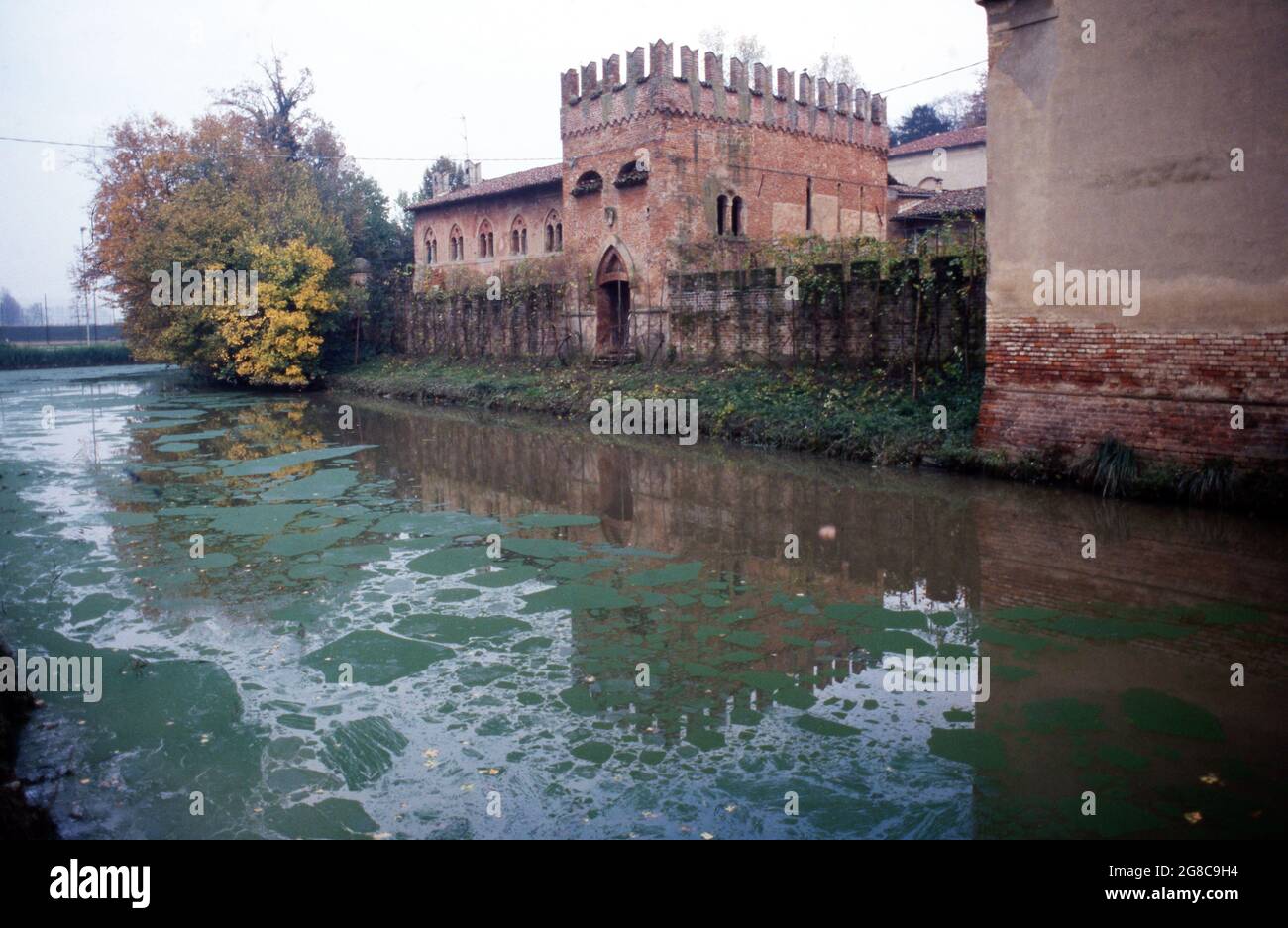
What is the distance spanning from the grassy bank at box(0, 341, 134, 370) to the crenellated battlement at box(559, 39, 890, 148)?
32.3 meters

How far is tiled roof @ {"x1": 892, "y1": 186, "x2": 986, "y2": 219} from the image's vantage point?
24797mm

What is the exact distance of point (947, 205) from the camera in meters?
26.6

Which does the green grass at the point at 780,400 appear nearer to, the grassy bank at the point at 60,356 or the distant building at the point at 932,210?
the distant building at the point at 932,210

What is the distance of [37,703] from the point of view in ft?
19.2

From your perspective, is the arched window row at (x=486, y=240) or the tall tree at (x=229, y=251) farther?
the arched window row at (x=486, y=240)

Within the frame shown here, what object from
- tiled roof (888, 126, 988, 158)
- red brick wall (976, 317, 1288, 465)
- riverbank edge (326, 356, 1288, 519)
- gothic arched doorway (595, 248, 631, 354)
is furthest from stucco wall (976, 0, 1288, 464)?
tiled roof (888, 126, 988, 158)

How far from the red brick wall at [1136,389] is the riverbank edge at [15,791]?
1088 cm

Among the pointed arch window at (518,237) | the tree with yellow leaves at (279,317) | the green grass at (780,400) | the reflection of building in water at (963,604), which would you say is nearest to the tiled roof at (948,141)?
the pointed arch window at (518,237)

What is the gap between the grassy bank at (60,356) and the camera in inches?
1762

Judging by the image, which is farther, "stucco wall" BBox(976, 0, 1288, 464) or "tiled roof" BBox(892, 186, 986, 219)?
"tiled roof" BBox(892, 186, 986, 219)

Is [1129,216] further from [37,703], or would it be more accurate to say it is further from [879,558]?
[37,703]

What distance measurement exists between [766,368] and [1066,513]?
10078 mm

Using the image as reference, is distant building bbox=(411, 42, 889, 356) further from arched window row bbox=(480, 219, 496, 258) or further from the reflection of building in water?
the reflection of building in water
